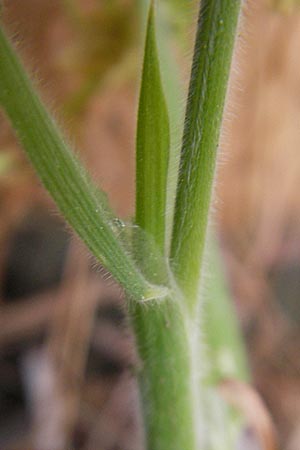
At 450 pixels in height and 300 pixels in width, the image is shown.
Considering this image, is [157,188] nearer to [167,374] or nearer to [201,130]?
[201,130]

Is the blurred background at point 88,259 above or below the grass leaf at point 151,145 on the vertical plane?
below

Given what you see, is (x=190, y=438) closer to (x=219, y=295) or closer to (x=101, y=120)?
(x=219, y=295)

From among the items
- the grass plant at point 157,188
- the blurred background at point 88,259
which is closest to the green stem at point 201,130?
the grass plant at point 157,188

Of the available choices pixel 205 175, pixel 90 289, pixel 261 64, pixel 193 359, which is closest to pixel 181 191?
pixel 205 175

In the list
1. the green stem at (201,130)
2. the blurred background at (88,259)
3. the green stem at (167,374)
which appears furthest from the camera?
the blurred background at (88,259)

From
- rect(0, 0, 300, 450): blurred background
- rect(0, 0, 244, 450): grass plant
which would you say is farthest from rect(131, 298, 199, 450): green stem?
rect(0, 0, 300, 450): blurred background

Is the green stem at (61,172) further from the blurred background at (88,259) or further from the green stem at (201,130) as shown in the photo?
the blurred background at (88,259)

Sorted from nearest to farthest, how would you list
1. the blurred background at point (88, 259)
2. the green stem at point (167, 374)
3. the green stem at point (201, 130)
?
the green stem at point (201, 130) → the green stem at point (167, 374) → the blurred background at point (88, 259)
